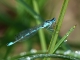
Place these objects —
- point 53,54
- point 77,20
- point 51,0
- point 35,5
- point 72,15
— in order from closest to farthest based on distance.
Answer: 1. point 53,54
2. point 35,5
3. point 51,0
4. point 77,20
5. point 72,15

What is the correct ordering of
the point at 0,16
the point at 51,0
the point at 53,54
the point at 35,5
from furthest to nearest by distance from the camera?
the point at 51,0 → the point at 0,16 → the point at 35,5 → the point at 53,54

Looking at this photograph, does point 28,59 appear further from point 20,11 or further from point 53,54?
point 20,11

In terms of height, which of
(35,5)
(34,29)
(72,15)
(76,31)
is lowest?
(34,29)

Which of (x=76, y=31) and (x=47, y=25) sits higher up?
(x=76, y=31)

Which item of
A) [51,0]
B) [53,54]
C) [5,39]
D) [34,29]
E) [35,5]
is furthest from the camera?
[51,0]

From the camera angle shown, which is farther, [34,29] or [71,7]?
[71,7]

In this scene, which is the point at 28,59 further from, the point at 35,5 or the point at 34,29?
the point at 35,5

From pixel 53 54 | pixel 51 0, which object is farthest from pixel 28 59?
pixel 51 0

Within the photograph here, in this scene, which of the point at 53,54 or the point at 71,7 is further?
the point at 71,7

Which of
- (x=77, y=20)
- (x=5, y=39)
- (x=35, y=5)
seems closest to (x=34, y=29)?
(x=35, y=5)
